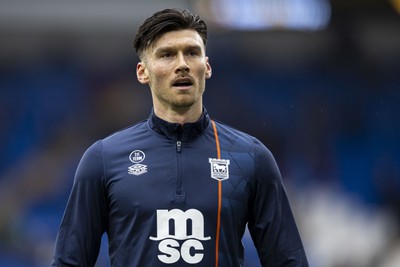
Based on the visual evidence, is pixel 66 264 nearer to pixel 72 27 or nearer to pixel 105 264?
pixel 105 264

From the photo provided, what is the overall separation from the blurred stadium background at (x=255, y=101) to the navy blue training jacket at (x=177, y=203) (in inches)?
234

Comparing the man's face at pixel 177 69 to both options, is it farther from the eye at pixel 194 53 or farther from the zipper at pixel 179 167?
the zipper at pixel 179 167

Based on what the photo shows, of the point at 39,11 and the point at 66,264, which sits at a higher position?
the point at 39,11

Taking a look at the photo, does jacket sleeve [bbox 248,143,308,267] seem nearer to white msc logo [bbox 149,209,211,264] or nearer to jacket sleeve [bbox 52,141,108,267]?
white msc logo [bbox 149,209,211,264]

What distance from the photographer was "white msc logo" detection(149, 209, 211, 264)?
315 centimetres

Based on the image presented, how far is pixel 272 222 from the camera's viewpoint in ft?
10.8

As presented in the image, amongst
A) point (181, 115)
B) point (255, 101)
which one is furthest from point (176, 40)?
point (255, 101)

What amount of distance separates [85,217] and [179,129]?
495 millimetres

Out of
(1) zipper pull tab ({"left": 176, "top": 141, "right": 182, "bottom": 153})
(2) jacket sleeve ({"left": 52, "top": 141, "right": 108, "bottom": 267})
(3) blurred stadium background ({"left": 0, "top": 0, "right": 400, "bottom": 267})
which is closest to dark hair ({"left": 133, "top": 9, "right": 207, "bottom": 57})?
(1) zipper pull tab ({"left": 176, "top": 141, "right": 182, "bottom": 153})

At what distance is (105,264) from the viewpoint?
911 centimetres

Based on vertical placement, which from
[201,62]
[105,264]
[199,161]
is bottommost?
[105,264]

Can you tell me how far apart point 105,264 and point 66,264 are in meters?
5.99

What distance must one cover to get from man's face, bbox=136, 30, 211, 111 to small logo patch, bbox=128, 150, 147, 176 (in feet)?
0.67

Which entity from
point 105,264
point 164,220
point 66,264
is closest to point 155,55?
point 164,220
